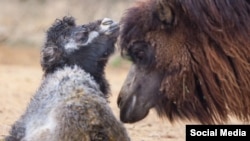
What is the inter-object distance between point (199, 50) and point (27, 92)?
23.1 feet

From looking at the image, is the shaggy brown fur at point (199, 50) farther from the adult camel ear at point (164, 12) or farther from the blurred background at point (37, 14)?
the blurred background at point (37, 14)

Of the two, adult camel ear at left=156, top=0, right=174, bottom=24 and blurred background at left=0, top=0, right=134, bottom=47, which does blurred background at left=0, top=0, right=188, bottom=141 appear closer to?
blurred background at left=0, top=0, right=134, bottom=47

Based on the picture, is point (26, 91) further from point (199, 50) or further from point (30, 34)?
point (199, 50)

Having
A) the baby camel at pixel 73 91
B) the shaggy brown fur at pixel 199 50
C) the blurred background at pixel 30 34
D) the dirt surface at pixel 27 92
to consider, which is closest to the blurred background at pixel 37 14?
the blurred background at pixel 30 34

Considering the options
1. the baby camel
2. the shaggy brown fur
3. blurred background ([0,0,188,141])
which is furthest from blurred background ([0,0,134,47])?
the shaggy brown fur

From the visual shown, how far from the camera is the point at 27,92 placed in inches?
428

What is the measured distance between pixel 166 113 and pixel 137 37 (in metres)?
0.52

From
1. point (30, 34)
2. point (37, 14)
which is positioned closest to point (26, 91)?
point (30, 34)

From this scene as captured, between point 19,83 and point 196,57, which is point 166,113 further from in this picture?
point 19,83

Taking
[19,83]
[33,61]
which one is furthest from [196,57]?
[33,61]

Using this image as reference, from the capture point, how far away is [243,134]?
477 centimetres

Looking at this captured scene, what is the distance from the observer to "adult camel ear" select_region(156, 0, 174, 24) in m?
4.11

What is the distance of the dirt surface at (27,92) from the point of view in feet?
24.6

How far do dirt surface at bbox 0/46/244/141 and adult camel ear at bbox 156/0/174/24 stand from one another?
867 millimetres
